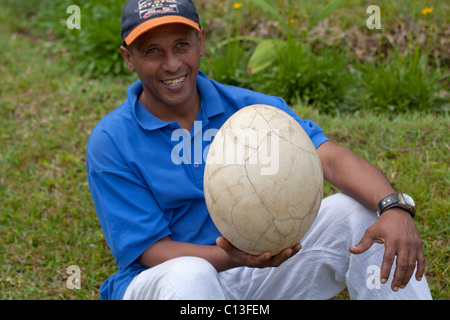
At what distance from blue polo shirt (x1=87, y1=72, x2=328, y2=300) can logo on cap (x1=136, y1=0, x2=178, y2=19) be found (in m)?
0.44

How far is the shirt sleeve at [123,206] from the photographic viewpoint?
2352 mm

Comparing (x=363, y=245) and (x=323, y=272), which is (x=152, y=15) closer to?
(x=363, y=245)

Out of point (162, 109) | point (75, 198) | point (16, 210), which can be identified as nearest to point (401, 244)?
point (162, 109)

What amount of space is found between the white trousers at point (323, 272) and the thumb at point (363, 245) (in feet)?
0.66

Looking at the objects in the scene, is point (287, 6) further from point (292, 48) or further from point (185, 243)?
point (185, 243)

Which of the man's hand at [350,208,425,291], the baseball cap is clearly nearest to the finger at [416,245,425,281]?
the man's hand at [350,208,425,291]

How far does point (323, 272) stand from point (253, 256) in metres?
0.58

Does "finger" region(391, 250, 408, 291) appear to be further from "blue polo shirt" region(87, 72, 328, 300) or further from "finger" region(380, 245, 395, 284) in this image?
"blue polo shirt" region(87, 72, 328, 300)

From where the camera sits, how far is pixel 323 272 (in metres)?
2.58

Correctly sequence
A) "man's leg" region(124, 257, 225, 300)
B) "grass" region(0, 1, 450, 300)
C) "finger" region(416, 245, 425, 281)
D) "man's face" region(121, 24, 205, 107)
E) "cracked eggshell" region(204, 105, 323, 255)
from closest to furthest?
"cracked eggshell" region(204, 105, 323, 255) < "man's leg" region(124, 257, 225, 300) < "finger" region(416, 245, 425, 281) < "man's face" region(121, 24, 205, 107) < "grass" region(0, 1, 450, 300)

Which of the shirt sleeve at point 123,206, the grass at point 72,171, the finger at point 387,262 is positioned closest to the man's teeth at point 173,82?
the shirt sleeve at point 123,206

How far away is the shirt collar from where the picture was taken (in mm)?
2496

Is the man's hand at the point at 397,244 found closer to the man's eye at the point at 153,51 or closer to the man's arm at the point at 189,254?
the man's arm at the point at 189,254
